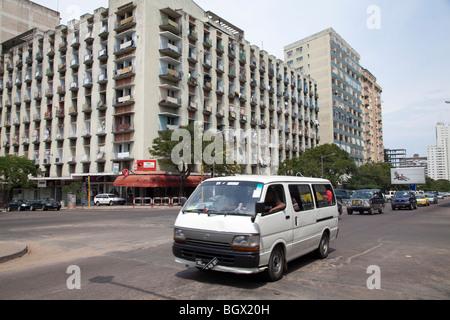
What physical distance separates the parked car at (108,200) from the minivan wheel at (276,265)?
1478 inches

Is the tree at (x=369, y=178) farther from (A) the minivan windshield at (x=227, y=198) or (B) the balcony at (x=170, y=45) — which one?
(A) the minivan windshield at (x=227, y=198)

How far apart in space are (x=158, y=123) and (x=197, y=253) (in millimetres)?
37616

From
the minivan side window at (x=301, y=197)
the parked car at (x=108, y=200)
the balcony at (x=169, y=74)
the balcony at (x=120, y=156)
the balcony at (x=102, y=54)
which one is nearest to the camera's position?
the minivan side window at (x=301, y=197)

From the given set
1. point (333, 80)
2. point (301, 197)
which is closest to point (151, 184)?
point (301, 197)

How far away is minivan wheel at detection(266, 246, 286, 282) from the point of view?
561 centimetres

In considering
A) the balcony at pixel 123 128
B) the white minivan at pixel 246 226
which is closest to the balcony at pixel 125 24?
the balcony at pixel 123 128

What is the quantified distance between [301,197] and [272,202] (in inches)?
44.0

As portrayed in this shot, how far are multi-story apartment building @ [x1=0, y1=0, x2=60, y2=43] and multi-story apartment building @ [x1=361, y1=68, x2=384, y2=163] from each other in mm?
81711

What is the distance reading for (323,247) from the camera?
7.82 meters

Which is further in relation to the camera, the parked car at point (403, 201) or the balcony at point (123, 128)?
the balcony at point (123, 128)

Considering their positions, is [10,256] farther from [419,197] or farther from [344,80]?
[344,80]

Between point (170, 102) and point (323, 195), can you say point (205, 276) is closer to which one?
point (323, 195)

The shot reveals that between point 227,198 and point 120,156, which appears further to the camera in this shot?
point 120,156

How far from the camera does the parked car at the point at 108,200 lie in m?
40.6
